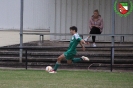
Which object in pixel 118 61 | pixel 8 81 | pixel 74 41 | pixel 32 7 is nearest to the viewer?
pixel 8 81

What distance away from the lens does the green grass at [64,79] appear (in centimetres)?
1486

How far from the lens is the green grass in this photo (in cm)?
1486

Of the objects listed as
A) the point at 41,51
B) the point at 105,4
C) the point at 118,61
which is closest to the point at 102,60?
the point at 118,61

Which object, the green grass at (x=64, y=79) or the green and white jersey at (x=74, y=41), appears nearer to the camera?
the green grass at (x=64, y=79)

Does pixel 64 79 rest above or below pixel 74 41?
below

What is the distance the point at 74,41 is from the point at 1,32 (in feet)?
41.1

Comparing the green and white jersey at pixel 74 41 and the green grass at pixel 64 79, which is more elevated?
the green and white jersey at pixel 74 41

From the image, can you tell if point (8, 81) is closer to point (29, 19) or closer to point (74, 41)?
point (74, 41)

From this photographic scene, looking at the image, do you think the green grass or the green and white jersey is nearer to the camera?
the green grass

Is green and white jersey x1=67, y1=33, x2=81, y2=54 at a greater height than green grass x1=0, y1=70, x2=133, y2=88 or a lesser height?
greater

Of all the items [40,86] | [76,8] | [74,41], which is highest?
[76,8]

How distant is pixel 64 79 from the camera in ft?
53.3

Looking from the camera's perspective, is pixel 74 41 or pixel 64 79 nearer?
pixel 64 79

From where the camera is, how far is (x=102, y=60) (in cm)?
1997
